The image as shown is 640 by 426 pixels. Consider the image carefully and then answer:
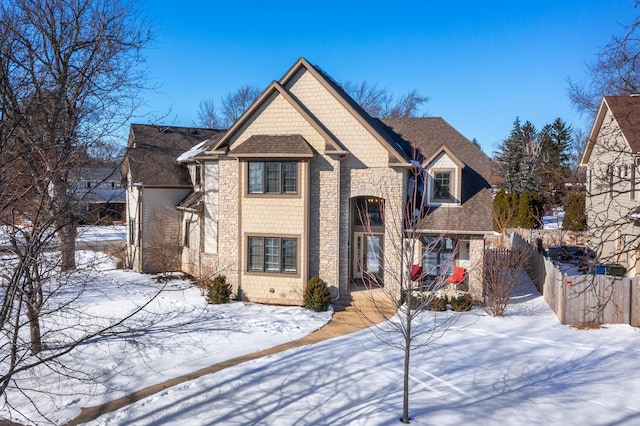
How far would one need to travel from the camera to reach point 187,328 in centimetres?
1403

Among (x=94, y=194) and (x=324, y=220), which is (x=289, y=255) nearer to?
(x=324, y=220)

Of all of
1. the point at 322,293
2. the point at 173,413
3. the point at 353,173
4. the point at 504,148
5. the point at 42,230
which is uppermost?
the point at 504,148

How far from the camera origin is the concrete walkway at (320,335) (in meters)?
9.15

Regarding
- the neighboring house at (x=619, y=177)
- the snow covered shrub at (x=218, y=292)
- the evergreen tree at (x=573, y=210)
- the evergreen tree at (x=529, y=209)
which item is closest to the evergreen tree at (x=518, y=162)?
the evergreen tree at (x=529, y=209)

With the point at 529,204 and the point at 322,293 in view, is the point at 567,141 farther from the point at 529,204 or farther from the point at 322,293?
the point at 322,293

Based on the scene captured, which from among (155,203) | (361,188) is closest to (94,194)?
(361,188)

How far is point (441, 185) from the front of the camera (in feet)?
59.4

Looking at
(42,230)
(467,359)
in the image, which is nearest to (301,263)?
(467,359)

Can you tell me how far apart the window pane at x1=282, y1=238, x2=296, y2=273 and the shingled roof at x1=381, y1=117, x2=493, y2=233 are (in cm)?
509

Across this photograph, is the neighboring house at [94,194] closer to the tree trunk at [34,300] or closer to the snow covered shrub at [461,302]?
the tree trunk at [34,300]

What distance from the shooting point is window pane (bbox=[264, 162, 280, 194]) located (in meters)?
17.0

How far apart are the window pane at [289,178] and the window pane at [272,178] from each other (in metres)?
0.23

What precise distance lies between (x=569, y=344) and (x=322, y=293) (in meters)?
7.95

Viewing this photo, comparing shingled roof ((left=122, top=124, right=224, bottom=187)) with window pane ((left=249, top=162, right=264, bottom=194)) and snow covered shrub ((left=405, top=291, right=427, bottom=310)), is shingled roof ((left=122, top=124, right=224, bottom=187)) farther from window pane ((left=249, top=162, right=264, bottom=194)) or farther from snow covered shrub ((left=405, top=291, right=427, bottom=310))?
snow covered shrub ((left=405, top=291, right=427, bottom=310))
